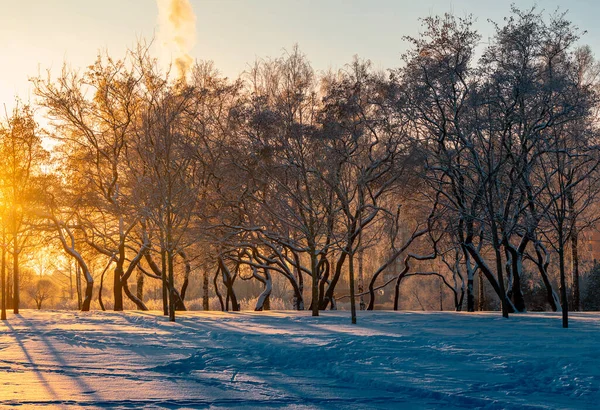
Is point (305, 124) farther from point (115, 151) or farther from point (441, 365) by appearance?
point (441, 365)

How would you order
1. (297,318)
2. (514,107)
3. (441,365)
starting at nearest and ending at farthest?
(441,365) < (514,107) < (297,318)

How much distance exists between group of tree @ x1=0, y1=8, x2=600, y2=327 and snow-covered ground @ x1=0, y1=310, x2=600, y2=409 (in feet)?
17.2

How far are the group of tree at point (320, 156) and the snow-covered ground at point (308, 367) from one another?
5.23 m

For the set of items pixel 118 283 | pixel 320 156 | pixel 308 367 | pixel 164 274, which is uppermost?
pixel 320 156

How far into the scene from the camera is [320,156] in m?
30.2

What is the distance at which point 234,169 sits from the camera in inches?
1309

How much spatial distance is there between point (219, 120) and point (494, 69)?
14836mm

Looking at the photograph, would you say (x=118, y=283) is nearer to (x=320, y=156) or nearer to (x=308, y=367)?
(x=320, y=156)

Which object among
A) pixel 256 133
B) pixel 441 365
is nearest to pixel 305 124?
pixel 256 133

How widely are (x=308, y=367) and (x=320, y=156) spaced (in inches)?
691

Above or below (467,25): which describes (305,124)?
below

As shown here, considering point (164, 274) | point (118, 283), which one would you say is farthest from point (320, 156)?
point (118, 283)

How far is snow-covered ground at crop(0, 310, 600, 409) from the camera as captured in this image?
1020 cm

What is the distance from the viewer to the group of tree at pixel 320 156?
2559 cm
